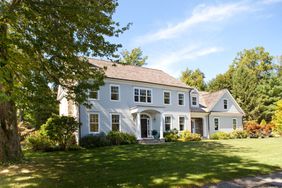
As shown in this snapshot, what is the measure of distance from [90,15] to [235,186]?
684 centimetres

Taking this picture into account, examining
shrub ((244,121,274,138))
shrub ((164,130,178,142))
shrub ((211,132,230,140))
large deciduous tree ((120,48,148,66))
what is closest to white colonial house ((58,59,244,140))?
shrub ((164,130,178,142))

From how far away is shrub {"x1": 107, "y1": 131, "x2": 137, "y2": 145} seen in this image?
22828 mm

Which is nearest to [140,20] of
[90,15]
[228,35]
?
[90,15]

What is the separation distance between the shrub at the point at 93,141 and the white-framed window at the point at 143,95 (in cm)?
601

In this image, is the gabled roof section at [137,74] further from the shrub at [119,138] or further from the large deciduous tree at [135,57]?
the large deciduous tree at [135,57]

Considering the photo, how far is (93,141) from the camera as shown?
21641mm

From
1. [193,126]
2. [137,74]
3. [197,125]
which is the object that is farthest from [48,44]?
[197,125]

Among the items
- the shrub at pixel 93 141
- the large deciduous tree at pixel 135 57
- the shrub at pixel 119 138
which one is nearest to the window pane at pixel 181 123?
the shrub at pixel 119 138

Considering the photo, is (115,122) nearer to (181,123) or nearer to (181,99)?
(181,123)

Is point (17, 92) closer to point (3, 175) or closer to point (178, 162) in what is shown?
point (3, 175)

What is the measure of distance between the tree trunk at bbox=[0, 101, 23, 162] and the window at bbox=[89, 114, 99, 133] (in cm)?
996

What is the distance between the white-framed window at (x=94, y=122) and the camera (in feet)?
76.5

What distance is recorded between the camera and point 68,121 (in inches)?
765

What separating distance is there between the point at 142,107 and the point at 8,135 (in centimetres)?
1410
